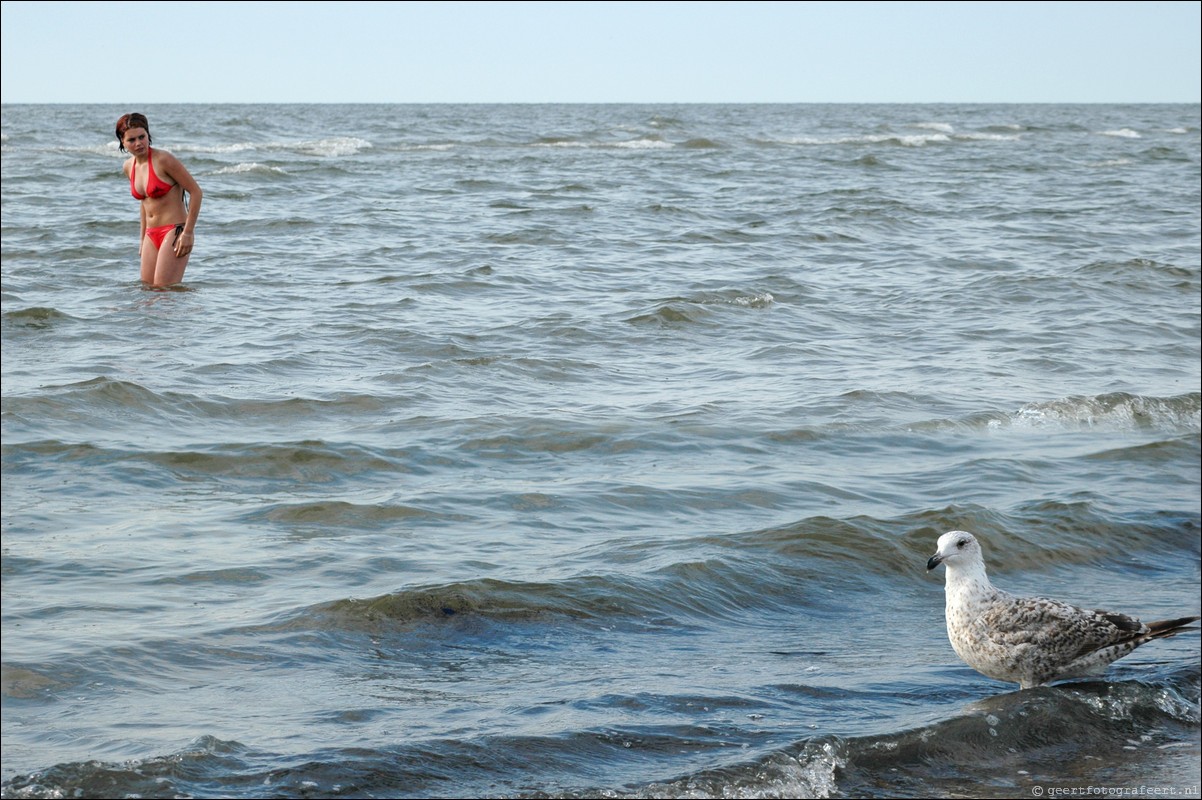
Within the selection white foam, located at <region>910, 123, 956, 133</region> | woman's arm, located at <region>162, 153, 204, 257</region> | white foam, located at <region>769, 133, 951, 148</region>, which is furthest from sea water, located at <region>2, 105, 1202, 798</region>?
white foam, located at <region>910, 123, 956, 133</region>

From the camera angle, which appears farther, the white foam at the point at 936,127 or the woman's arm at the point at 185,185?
the white foam at the point at 936,127

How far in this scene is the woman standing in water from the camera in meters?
11.6

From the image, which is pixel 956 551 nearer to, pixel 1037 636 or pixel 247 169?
pixel 1037 636

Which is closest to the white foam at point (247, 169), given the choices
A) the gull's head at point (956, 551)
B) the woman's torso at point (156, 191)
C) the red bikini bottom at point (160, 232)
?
the red bikini bottom at point (160, 232)

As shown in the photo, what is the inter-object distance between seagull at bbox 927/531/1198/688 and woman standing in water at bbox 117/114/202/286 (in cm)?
890

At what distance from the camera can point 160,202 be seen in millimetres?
12398

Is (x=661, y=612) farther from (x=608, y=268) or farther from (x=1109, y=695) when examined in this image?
(x=608, y=268)

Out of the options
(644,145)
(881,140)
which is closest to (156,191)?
(644,145)

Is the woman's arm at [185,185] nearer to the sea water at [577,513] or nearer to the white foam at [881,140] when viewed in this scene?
the sea water at [577,513]

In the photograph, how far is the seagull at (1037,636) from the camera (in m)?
5.04

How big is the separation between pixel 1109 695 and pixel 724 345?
6689 mm

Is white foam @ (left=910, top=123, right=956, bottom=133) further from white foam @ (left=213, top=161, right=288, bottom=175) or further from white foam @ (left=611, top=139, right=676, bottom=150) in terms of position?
white foam @ (left=213, top=161, right=288, bottom=175)

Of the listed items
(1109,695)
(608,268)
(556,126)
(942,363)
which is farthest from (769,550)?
(556,126)

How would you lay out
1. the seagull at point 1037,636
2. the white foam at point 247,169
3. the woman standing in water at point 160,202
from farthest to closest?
the white foam at point 247,169, the woman standing in water at point 160,202, the seagull at point 1037,636
